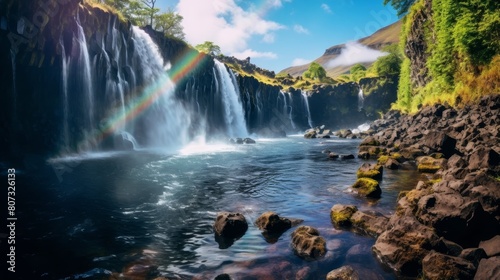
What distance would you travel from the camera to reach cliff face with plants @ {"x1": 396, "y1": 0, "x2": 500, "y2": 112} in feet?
101

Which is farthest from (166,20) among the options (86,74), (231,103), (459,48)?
(459,48)

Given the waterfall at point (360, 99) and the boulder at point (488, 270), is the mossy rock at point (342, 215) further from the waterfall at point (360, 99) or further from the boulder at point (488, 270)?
the waterfall at point (360, 99)

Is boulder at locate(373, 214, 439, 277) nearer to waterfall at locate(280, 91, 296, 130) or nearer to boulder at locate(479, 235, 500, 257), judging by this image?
boulder at locate(479, 235, 500, 257)

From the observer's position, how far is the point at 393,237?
8.51 meters

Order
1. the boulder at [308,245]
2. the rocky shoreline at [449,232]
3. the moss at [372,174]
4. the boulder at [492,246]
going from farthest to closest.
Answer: the moss at [372,174] < the boulder at [308,245] < the boulder at [492,246] < the rocky shoreline at [449,232]

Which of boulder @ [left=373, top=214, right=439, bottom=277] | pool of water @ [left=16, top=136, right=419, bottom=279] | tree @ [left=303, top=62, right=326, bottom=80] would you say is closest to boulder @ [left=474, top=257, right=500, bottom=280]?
boulder @ [left=373, top=214, right=439, bottom=277]

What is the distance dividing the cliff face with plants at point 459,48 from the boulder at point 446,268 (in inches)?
1175

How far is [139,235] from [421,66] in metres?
64.1

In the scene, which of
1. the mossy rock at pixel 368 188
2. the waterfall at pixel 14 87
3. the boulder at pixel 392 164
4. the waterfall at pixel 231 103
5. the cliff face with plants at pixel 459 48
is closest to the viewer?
the mossy rock at pixel 368 188

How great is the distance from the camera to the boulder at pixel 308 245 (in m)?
8.98

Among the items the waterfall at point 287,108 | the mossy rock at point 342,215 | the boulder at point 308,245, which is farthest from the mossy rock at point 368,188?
the waterfall at point 287,108

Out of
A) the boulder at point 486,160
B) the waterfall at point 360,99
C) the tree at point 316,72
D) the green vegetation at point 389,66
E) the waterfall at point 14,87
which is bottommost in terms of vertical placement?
the boulder at point 486,160

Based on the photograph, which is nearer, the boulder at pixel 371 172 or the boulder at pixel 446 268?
the boulder at pixel 446 268

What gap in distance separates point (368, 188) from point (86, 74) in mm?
30664
